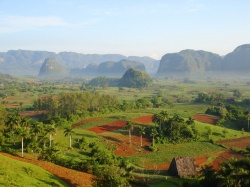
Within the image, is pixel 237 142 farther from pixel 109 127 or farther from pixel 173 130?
pixel 109 127

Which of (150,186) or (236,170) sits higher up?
(236,170)

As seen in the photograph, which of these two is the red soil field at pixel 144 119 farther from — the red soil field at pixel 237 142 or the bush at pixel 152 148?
the red soil field at pixel 237 142

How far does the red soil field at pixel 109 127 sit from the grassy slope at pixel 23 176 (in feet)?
136

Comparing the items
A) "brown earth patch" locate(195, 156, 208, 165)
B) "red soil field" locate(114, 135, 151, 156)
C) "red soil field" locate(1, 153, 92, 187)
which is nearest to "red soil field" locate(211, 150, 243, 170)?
"brown earth patch" locate(195, 156, 208, 165)

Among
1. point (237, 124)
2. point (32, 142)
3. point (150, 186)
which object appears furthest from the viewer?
point (237, 124)

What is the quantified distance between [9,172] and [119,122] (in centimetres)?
5705

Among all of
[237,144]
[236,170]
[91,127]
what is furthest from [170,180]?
[91,127]

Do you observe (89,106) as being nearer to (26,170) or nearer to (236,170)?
(26,170)

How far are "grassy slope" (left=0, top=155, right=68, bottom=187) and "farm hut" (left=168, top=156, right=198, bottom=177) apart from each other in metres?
24.7

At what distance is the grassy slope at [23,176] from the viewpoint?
1439 inches

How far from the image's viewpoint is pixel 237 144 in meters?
82.1

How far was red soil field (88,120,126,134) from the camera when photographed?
286 feet

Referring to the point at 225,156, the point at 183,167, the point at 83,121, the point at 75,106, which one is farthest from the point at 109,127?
the point at 183,167

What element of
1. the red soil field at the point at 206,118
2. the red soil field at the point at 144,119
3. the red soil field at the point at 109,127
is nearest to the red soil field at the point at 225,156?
the red soil field at the point at 144,119
